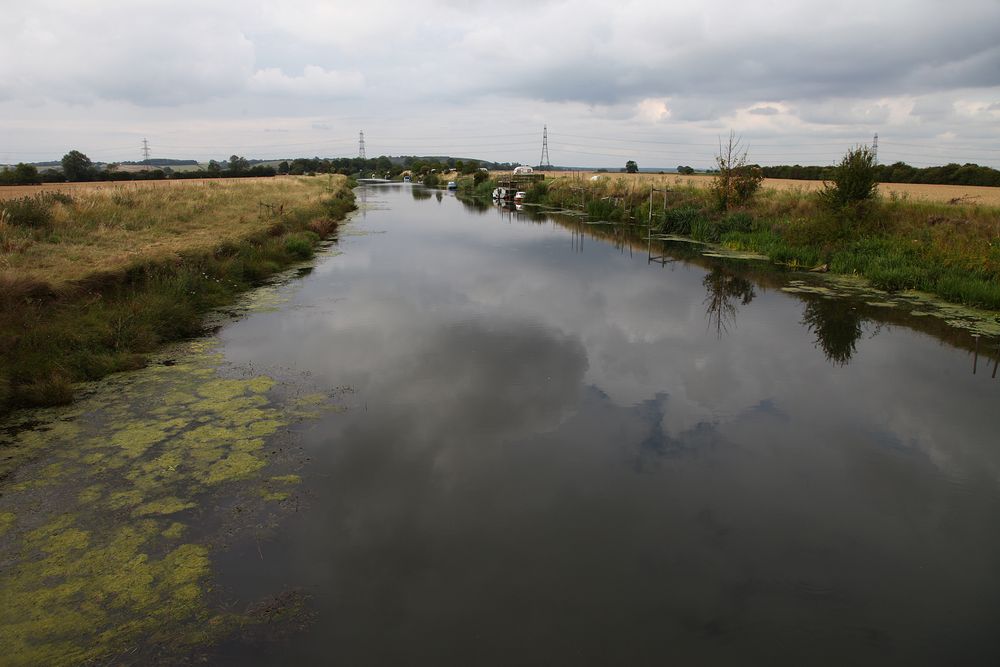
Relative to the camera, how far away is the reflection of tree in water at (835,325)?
395 inches

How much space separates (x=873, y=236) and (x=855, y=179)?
1.86 meters

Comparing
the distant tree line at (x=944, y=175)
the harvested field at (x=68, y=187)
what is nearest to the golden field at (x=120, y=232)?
the harvested field at (x=68, y=187)

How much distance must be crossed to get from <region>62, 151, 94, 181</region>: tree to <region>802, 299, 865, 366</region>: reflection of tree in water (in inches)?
2054

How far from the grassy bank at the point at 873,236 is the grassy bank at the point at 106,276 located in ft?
51.0

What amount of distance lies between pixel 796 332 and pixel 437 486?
27.7ft

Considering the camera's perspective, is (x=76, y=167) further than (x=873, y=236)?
Yes

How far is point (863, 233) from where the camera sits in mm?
17234

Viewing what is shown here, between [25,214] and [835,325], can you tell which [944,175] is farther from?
[25,214]

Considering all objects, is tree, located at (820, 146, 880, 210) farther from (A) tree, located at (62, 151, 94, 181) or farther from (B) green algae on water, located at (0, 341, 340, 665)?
(A) tree, located at (62, 151, 94, 181)

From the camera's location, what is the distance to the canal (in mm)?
3963

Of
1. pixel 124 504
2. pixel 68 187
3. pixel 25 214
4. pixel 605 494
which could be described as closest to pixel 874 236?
pixel 605 494

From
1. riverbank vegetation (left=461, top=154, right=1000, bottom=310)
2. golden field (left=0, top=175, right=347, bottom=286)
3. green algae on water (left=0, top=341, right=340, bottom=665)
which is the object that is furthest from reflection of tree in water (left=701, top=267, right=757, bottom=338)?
golden field (left=0, top=175, right=347, bottom=286)

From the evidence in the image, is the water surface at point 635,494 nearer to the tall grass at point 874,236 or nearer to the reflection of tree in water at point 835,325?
the reflection of tree in water at point 835,325

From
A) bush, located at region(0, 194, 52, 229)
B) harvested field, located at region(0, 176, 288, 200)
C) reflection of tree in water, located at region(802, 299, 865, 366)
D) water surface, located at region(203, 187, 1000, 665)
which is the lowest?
water surface, located at region(203, 187, 1000, 665)
